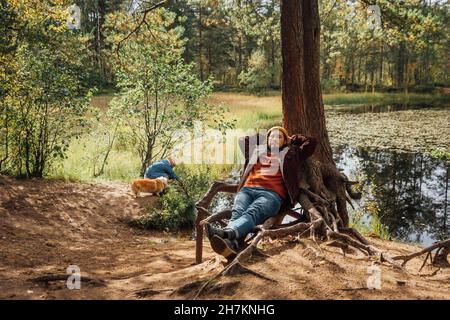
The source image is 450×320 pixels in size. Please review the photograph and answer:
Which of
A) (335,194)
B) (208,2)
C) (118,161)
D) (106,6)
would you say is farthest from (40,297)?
(106,6)

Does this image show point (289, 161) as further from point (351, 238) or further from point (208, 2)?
point (208, 2)

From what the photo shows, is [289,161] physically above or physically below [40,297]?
above

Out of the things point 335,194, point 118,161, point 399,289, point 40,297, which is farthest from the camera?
point 118,161

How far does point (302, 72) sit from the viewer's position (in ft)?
20.4

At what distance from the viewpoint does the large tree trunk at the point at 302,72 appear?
6168 mm

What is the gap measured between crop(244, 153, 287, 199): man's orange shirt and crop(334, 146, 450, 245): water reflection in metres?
4.75

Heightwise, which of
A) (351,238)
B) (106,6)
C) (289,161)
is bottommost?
(351,238)

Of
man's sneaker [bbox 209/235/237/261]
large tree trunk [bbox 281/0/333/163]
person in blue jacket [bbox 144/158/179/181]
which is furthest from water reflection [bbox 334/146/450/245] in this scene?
man's sneaker [bbox 209/235/237/261]

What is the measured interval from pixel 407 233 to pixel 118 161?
7.45 meters

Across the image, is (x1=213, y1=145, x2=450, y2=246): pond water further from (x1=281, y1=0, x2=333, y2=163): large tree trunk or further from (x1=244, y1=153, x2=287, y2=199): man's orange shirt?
(x1=244, y1=153, x2=287, y2=199): man's orange shirt

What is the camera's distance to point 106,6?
125 feet

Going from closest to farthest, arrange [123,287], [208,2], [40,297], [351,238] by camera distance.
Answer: [40,297], [123,287], [351,238], [208,2]

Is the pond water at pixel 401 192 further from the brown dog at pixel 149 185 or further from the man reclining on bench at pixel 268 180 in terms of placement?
the man reclining on bench at pixel 268 180

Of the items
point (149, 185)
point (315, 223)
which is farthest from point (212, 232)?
point (149, 185)
